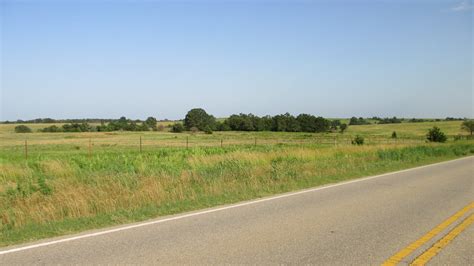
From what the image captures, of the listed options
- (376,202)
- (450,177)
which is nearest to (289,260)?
(376,202)

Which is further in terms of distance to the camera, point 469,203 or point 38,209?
point 469,203

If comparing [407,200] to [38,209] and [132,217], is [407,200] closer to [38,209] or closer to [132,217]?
[132,217]

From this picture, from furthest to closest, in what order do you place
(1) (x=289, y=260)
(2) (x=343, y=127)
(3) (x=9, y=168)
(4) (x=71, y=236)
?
(2) (x=343, y=127)
(3) (x=9, y=168)
(4) (x=71, y=236)
(1) (x=289, y=260)

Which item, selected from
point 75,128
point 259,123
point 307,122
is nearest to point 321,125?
point 307,122

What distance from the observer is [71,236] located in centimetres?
643

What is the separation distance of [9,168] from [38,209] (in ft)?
25.1

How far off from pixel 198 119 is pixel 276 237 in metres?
126

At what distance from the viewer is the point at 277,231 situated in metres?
6.81

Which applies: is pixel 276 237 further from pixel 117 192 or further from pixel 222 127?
pixel 222 127

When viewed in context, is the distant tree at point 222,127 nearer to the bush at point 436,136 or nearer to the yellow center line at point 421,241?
the bush at point 436,136

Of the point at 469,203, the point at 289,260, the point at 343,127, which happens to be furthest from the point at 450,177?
the point at 343,127

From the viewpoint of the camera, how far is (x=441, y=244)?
6117mm

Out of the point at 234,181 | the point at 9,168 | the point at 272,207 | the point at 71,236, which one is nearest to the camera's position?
the point at 71,236

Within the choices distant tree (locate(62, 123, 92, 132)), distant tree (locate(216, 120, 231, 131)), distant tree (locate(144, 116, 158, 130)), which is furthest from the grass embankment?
distant tree (locate(144, 116, 158, 130))
